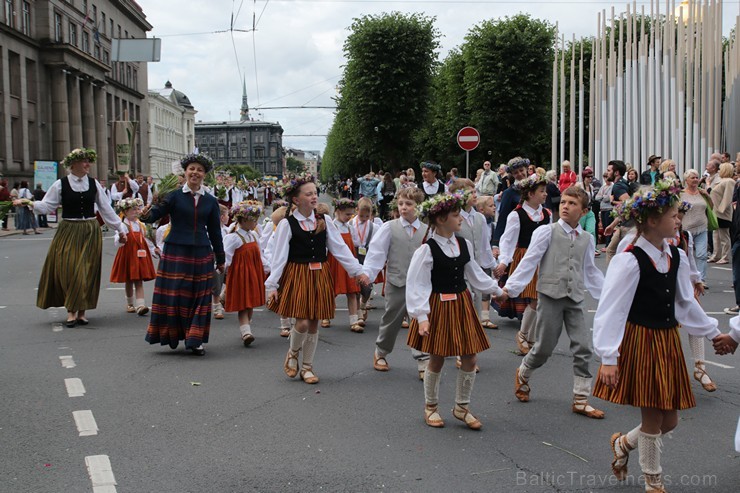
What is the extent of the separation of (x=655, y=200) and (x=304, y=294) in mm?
3559

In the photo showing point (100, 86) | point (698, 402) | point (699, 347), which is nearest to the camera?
point (698, 402)

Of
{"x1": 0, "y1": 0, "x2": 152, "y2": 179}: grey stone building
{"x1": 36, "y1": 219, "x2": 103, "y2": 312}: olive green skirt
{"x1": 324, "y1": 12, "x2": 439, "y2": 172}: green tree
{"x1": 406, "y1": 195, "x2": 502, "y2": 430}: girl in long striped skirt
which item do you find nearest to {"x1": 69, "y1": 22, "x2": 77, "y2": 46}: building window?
{"x1": 0, "y1": 0, "x2": 152, "y2": 179}: grey stone building

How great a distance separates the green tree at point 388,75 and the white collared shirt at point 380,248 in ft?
120

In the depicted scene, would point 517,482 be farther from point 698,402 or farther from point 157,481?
point 698,402

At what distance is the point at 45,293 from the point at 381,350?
5.09 metres

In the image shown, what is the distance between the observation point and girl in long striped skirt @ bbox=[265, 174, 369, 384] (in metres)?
7.18

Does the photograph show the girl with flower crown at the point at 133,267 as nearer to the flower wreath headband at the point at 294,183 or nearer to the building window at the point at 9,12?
the flower wreath headband at the point at 294,183

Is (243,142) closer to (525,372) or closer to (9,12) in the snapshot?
(9,12)

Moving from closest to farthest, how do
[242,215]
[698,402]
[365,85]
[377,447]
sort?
[377,447]
[698,402]
[242,215]
[365,85]

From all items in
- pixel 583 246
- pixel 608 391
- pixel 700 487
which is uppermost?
pixel 583 246

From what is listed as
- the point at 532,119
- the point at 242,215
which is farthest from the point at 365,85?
the point at 242,215

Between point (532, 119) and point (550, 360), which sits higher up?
point (532, 119)

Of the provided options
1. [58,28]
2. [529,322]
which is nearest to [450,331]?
[529,322]

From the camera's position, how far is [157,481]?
4.70m
